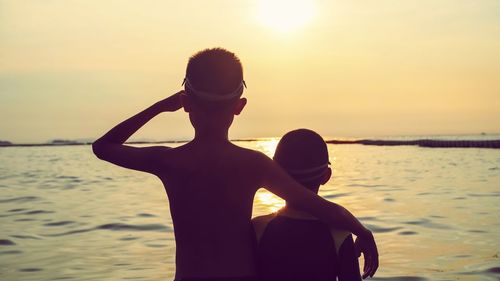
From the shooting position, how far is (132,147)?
3.01 metres

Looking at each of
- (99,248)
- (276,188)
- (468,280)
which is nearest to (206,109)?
(276,188)

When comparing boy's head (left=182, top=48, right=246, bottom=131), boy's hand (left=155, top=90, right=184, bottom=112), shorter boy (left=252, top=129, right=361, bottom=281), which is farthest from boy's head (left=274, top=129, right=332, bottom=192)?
boy's hand (left=155, top=90, right=184, bottom=112)

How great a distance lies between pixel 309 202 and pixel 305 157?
0.26 meters

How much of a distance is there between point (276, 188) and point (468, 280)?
5801 millimetres

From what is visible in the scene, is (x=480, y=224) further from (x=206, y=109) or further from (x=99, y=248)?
(x=206, y=109)

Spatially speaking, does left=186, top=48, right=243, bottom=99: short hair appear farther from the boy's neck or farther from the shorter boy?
the shorter boy

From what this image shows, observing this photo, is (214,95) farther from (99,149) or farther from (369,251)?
(369,251)

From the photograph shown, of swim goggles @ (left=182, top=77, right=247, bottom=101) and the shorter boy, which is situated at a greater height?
swim goggles @ (left=182, top=77, right=247, bottom=101)

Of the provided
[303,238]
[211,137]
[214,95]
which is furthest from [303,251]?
[214,95]

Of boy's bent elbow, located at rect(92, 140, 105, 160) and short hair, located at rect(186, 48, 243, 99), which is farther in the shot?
boy's bent elbow, located at rect(92, 140, 105, 160)

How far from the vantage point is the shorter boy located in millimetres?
2910

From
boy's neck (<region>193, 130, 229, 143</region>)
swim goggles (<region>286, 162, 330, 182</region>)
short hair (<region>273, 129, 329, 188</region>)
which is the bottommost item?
Answer: swim goggles (<region>286, 162, 330, 182</region>)

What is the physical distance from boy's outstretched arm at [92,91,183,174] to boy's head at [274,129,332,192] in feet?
1.98

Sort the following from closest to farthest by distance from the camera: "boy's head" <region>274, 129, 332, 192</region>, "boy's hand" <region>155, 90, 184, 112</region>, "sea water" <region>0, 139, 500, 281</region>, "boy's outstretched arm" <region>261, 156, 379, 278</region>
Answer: "boy's outstretched arm" <region>261, 156, 379, 278</region> → "boy's head" <region>274, 129, 332, 192</region> → "boy's hand" <region>155, 90, 184, 112</region> → "sea water" <region>0, 139, 500, 281</region>
